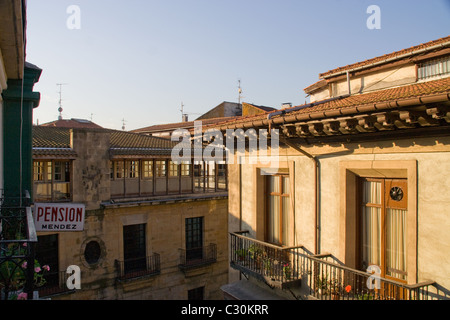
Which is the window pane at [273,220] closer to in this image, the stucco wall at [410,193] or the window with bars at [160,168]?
the stucco wall at [410,193]

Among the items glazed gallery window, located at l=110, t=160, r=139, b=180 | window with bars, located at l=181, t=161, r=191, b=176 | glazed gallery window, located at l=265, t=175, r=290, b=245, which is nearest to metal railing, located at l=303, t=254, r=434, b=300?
glazed gallery window, located at l=265, t=175, r=290, b=245

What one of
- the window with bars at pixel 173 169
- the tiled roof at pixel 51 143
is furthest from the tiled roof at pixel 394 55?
the tiled roof at pixel 51 143

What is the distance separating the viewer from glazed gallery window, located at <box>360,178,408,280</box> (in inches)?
258

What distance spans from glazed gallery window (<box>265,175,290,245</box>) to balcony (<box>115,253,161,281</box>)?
11.1m

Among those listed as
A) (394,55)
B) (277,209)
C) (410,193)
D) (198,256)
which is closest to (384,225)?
(410,193)

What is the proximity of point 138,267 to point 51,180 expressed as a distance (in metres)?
6.07

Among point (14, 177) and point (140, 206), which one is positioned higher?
point (14, 177)

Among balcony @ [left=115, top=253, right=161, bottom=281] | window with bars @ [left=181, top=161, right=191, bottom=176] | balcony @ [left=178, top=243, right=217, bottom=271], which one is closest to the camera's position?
balcony @ [left=115, top=253, right=161, bottom=281]

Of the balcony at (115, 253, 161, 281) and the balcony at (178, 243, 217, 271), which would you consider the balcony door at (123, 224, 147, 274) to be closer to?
the balcony at (115, 253, 161, 281)

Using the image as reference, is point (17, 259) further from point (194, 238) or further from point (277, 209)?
point (194, 238)

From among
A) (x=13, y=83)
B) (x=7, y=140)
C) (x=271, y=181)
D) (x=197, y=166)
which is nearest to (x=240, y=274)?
(x=271, y=181)

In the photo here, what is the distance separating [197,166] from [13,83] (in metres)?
15.1

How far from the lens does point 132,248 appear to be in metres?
19.2
